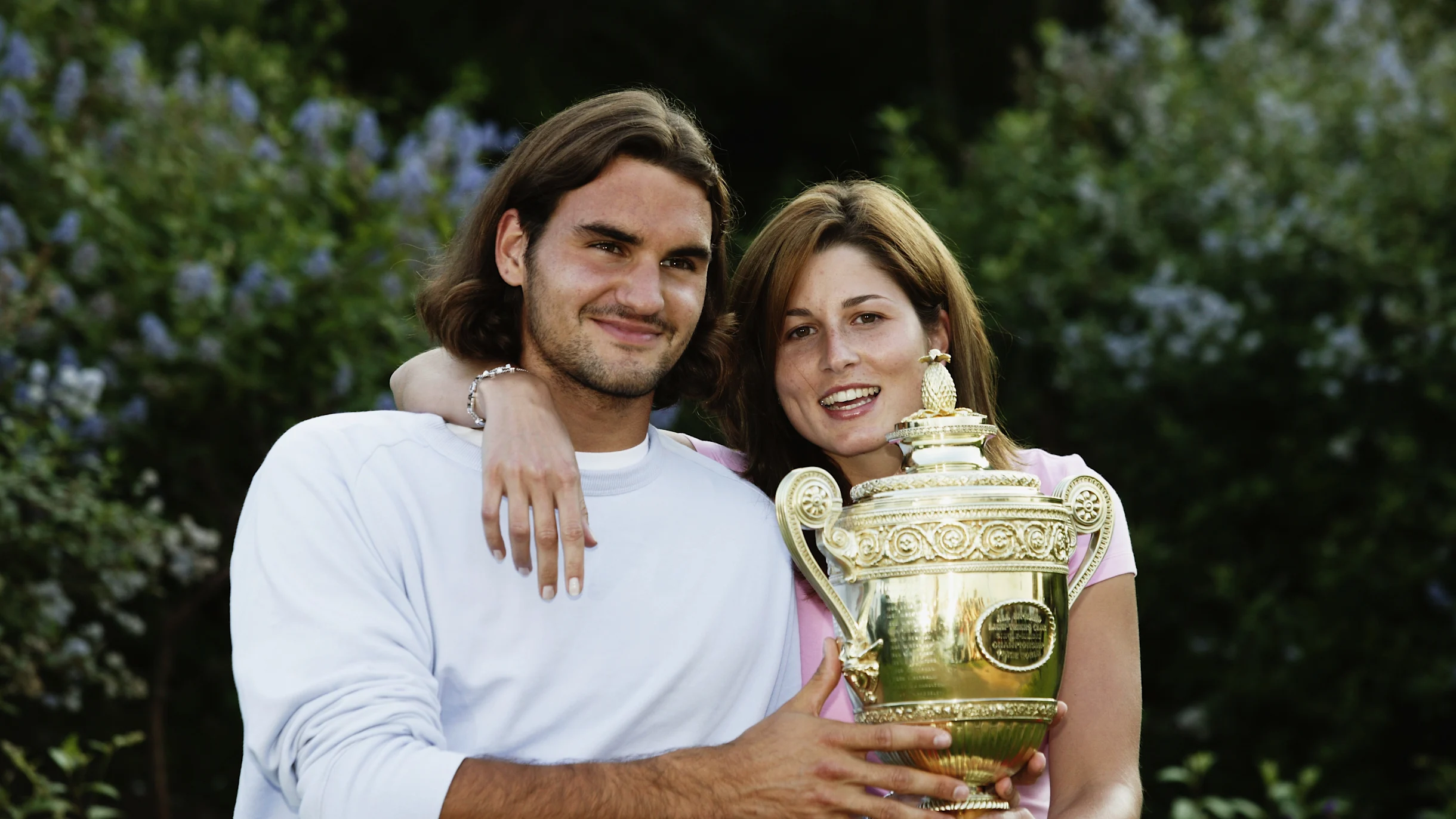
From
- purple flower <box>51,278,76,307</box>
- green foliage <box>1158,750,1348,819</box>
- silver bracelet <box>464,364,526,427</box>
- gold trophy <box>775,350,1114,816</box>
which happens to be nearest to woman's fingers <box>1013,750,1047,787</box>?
gold trophy <box>775,350,1114,816</box>

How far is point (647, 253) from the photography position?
9.71 ft

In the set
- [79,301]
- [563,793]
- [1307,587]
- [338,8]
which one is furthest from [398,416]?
[338,8]

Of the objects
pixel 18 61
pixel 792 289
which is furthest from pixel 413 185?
pixel 792 289

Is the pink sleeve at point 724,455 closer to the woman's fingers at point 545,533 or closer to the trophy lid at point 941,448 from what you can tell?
the trophy lid at point 941,448

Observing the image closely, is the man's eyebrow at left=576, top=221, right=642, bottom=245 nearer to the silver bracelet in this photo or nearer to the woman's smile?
the silver bracelet

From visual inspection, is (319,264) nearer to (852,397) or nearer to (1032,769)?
(852,397)

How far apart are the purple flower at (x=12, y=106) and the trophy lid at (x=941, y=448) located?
3553 mm

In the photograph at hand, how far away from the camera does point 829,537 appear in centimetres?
274

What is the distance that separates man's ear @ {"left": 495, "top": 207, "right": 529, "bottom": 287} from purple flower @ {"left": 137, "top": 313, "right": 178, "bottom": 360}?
2.03m

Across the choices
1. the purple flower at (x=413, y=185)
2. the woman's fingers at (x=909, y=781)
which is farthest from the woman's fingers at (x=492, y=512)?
the purple flower at (x=413, y=185)

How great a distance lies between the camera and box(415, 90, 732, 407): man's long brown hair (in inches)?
118

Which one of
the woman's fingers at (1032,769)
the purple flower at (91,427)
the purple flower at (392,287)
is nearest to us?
the woman's fingers at (1032,769)

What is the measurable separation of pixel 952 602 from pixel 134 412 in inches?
118

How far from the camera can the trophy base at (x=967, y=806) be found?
2.66m
